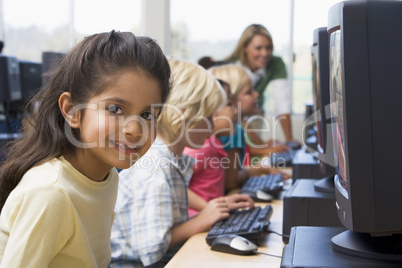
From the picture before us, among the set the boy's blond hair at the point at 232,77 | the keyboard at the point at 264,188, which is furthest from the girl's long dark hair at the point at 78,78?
the boy's blond hair at the point at 232,77

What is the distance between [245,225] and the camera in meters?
1.59

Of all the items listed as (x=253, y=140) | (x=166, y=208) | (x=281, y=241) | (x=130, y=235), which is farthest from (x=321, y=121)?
(x=253, y=140)

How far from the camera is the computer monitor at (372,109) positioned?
33.1 inches

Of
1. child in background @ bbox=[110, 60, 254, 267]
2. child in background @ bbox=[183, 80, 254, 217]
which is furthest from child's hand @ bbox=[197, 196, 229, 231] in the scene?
child in background @ bbox=[183, 80, 254, 217]

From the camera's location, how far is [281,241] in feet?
5.11

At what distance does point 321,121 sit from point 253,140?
215cm

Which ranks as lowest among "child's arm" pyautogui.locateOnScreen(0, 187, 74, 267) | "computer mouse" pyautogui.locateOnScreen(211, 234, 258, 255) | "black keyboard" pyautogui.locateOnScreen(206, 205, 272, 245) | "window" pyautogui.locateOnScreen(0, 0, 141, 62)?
"computer mouse" pyautogui.locateOnScreen(211, 234, 258, 255)

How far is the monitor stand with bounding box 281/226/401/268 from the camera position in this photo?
0.89 meters

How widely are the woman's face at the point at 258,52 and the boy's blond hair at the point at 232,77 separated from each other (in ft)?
2.23

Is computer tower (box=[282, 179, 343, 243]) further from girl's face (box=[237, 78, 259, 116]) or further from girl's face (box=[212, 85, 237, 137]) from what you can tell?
girl's face (box=[237, 78, 259, 116])

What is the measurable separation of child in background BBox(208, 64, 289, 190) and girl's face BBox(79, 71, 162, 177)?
61.2 inches

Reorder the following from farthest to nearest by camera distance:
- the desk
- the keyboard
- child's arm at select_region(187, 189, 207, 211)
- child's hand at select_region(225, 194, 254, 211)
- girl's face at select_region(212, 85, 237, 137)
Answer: girl's face at select_region(212, 85, 237, 137) → the keyboard → child's arm at select_region(187, 189, 207, 211) → child's hand at select_region(225, 194, 254, 211) → the desk

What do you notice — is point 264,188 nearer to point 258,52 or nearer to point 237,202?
point 237,202

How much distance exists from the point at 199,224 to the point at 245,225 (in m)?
0.16
